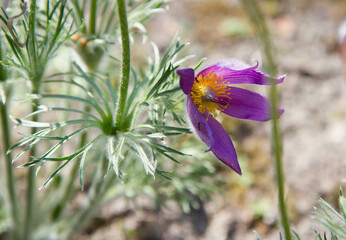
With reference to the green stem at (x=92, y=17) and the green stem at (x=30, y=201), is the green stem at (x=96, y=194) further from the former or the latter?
the green stem at (x=92, y=17)

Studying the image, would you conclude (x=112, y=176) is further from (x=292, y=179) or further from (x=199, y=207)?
(x=292, y=179)

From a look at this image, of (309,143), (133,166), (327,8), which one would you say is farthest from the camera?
(327,8)

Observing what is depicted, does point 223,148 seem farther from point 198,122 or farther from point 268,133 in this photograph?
point 268,133

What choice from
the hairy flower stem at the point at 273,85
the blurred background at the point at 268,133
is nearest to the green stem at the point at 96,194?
the blurred background at the point at 268,133

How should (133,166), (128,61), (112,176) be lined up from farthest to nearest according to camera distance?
(133,166) < (112,176) < (128,61)

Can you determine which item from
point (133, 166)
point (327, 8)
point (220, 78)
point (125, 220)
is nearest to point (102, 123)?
point (220, 78)

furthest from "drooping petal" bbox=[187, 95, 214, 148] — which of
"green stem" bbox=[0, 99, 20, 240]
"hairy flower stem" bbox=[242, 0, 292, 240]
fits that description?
"green stem" bbox=[0, 99, 20, 240]

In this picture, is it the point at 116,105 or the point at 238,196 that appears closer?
the point at 116,105
